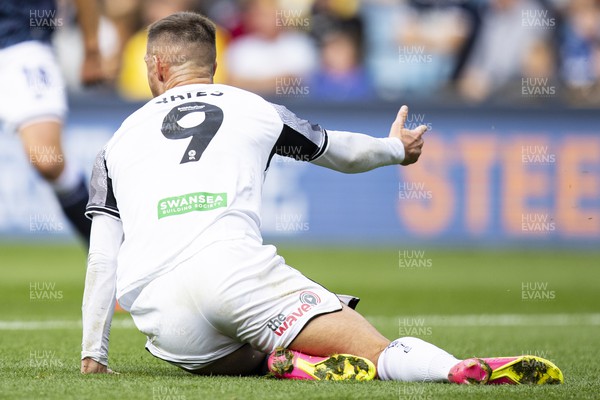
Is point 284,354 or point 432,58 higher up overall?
point 432,58

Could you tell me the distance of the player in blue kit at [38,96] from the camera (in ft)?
23.7

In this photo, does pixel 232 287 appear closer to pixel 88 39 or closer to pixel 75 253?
pixel 88 39

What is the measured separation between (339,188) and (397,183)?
71cm

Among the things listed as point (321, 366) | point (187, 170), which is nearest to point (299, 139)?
point (187, 170)

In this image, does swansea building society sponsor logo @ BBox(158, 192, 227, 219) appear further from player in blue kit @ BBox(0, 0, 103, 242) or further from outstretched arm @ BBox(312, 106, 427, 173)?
player in blue kit @ BBox(0, 0, 103, 242)

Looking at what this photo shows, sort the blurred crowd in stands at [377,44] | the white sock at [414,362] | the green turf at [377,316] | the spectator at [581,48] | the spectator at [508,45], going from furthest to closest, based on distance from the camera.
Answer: the spectator at [508,45] < the blurred crowd in stands at [377,44] < the spectator at [581,48] < the white sock at [414,362] < the green turf at [377,316]

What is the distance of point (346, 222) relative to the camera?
44.9 ft

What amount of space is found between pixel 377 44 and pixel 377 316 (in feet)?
25.4

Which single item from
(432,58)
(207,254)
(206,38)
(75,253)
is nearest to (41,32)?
(206,38)

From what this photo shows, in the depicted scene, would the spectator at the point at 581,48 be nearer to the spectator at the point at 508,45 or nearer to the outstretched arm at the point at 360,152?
the spectator at the point at 508,45

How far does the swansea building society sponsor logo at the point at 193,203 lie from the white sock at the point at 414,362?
0.84 metres

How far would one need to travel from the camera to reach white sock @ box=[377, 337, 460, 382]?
13.4 ft

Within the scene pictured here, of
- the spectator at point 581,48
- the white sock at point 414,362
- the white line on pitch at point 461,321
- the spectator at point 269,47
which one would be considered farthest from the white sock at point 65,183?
the spectator at point 581,48

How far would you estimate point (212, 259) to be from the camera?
4.12m
